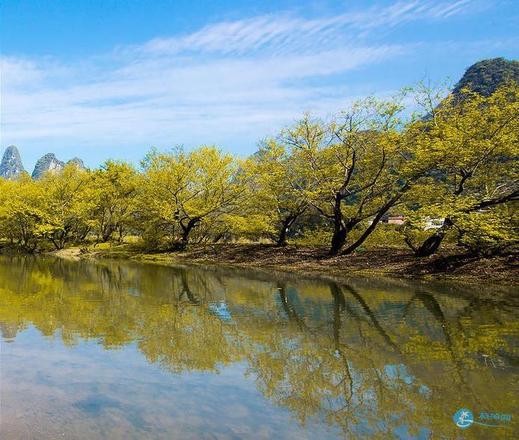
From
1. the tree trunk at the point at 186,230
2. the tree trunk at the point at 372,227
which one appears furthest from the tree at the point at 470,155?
the tree trunk at the point at 186,230

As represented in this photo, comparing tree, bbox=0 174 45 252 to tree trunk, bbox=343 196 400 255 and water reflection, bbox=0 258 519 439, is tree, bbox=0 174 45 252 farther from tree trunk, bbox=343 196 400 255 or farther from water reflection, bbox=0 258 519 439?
water reflection, bbox=0 258 519 439

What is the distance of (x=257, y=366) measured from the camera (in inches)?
371

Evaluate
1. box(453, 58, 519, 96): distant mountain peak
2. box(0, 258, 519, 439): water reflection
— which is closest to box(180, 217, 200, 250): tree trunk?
box(0, 258, 519, 439): water reflection

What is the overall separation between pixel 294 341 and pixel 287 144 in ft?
77.1

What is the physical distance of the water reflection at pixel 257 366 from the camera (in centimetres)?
681

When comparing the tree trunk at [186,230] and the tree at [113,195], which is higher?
the tree at [113,195]

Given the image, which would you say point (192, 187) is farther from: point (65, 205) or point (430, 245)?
point (430, 245)

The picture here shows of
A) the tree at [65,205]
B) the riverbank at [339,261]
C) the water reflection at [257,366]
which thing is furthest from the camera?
the tree at [65,205]

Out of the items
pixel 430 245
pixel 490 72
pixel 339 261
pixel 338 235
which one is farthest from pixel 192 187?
pixel 490 72

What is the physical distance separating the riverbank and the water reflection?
546 centimetres

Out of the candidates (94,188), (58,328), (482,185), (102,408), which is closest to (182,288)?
(58,328)

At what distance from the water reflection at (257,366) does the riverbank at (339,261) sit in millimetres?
5457

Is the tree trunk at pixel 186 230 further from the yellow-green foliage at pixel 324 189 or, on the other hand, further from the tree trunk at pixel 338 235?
the tree trunk at pixel 338 235

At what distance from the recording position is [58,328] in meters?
12.8
